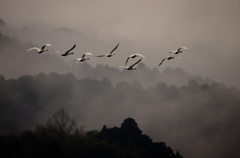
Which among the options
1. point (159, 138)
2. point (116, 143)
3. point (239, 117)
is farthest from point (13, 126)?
point (239, 117)

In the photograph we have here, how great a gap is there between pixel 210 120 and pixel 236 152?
29.0m

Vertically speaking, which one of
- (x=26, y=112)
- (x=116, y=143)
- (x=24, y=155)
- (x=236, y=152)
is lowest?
(x=24, y=155)

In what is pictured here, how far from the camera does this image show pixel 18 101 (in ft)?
619

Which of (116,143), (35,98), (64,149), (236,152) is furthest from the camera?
(35,98)

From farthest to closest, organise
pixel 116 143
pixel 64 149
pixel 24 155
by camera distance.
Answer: pixel 116 143, pixel 64 149, pixel 24 155

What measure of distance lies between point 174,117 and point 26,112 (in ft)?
296

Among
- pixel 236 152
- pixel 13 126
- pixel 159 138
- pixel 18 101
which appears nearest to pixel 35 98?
pixel 18 101

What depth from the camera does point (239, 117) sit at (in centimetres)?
19400

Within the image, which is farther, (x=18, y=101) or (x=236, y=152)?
(x=18, y=101)

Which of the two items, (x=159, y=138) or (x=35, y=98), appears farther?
(x=35, y=98)

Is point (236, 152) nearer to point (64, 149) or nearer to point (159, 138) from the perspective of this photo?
point (159, 138)

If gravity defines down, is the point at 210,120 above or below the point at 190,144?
above

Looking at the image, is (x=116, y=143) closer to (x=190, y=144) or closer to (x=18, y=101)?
(x=190, y=144)

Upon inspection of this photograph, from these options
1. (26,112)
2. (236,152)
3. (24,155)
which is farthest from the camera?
(26,112)
